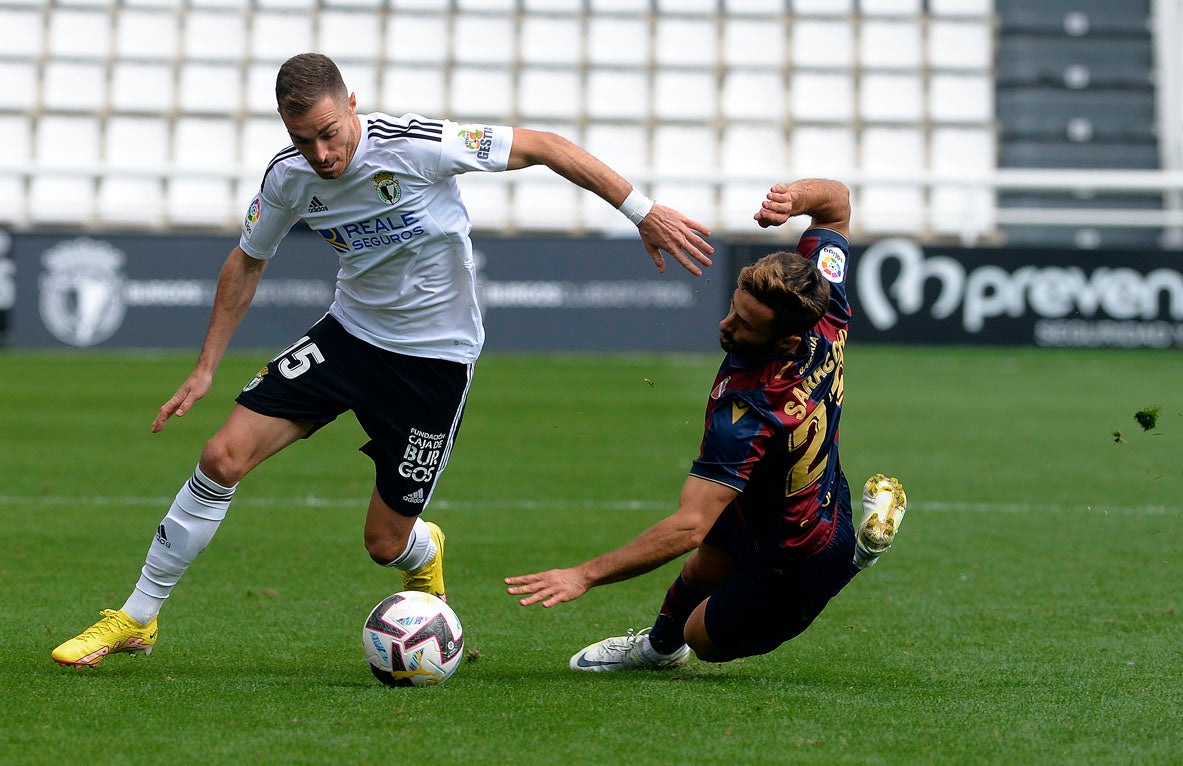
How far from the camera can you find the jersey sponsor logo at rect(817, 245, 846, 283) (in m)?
4.91

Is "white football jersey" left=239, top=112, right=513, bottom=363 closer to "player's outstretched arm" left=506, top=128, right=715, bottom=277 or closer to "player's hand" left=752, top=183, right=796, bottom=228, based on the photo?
"player's outstretched arm" left=506, top=128, right=715, bottom=277

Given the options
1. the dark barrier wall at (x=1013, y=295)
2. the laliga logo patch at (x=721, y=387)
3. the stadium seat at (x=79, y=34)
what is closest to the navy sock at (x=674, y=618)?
the laliga logo patch at (x=721, y=387)

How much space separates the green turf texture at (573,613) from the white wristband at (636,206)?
1519mm

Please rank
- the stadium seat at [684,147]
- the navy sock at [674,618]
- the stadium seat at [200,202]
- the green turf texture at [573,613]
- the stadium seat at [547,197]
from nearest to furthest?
the green turf texture at [573,613] < the navy sock at [674,618] < the stadium seat at [200,202] < the stadium seat at [547,197] < the stadium seat at [684,147]

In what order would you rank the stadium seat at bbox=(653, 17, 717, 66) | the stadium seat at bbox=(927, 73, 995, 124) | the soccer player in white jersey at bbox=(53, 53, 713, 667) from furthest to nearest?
1. the stadium seat at bbox=(653, 17, 717, 66)
2. the stadium seat at bbox=(927, 73, 995, 124)
3. the soccer player in white jersey at bbox=(53, 53, 713, 667)

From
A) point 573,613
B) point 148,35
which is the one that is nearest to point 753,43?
point 148,35

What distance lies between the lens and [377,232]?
16.8 feet

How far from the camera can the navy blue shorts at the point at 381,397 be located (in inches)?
206

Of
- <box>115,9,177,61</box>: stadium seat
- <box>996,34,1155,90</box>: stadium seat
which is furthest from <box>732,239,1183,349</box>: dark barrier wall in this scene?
<box>115,9,177,61</box>: stadium seat

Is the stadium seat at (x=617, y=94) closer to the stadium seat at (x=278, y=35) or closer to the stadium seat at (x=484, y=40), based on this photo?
the stadium seat at (x=484, y=40)

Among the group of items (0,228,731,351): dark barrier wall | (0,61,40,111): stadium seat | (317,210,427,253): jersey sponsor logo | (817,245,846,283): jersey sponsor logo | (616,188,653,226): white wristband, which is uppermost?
(0,61,40,111): stadium seat

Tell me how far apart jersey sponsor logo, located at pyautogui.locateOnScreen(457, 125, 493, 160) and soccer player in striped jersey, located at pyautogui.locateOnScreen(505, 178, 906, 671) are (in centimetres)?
96

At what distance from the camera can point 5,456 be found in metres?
10.7

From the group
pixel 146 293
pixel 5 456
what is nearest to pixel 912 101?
pixel 146 293
